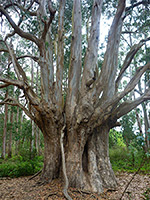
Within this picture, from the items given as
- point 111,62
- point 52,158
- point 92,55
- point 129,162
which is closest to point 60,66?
point 92,55

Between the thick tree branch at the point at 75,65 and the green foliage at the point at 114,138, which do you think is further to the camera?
the green foliage at the point at 114,138

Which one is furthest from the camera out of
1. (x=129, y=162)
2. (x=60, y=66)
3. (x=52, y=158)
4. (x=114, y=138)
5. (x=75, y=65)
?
(x=114, y=138)

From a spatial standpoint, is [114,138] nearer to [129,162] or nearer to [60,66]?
[129,162]

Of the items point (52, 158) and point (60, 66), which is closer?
Answer: point (52, 158)

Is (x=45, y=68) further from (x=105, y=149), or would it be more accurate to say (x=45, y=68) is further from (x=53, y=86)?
(x=105, y=149)

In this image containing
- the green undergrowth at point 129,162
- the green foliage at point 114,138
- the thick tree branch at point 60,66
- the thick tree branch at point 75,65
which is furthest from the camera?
the green foliage at point 114,138

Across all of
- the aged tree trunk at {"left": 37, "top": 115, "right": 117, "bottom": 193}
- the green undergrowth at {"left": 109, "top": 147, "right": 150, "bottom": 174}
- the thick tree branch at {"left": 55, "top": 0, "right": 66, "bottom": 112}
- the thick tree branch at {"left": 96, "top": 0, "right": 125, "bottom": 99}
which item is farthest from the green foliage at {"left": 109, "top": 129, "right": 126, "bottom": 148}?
the thick tree branch at {"left": 55, "top": 0, "right": 66, "bottom": 112}

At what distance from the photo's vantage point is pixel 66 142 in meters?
4.33

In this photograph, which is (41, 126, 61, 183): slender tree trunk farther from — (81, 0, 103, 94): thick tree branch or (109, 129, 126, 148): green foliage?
(109, 129, 126, 148): green foliage

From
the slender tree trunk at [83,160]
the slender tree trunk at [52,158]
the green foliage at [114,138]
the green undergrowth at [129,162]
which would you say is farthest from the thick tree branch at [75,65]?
the green foliage at [114,138]

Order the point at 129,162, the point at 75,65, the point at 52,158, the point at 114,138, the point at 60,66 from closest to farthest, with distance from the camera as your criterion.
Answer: the point at 52,158
the point at 75,65
the point at 60,66
the point at 129,162
the point at 114,138

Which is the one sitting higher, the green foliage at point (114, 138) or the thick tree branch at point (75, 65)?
the thick tree branch at point (75, 65)

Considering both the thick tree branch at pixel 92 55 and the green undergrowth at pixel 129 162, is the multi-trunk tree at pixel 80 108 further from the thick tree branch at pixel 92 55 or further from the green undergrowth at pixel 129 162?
the green undergrowth at pixel 129 162

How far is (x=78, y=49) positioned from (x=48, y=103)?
1.81 metres
